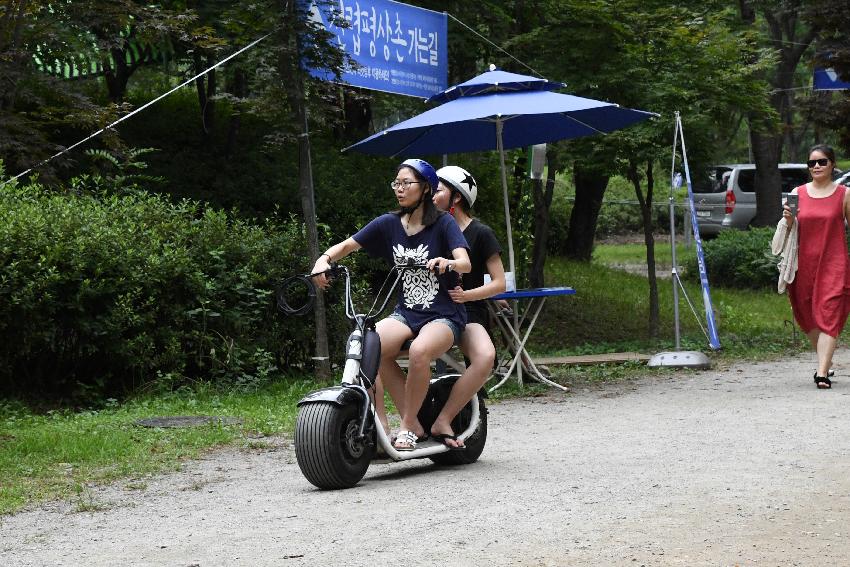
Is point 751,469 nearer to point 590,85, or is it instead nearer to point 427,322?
point 427,322

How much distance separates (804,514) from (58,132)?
11895 mm

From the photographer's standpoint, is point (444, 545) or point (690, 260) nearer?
point (444, 545)

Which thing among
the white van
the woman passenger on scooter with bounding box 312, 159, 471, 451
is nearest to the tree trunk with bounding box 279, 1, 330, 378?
the woman passenger on scooter with bounding box 312, 159, 471, 451

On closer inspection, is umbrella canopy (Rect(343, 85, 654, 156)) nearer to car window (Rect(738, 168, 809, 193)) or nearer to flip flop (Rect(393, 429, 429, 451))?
flip flop (Rect(393, 429, 429, 451))

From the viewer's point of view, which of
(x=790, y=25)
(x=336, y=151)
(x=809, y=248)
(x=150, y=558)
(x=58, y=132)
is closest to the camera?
(x=150, y=558)

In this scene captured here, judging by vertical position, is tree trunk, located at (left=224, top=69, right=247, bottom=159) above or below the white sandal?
above

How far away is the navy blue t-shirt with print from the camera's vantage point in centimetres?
690

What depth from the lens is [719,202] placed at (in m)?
31.5

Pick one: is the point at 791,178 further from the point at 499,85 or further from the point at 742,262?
the point at 499,85

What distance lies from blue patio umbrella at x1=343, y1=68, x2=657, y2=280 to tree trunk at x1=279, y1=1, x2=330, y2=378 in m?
0.45

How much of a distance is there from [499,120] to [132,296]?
11.6 ft

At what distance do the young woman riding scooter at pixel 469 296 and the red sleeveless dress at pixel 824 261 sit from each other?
163 inches

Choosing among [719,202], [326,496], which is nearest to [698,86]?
[326,496]

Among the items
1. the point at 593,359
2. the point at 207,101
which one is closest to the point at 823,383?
the point at 593,359
